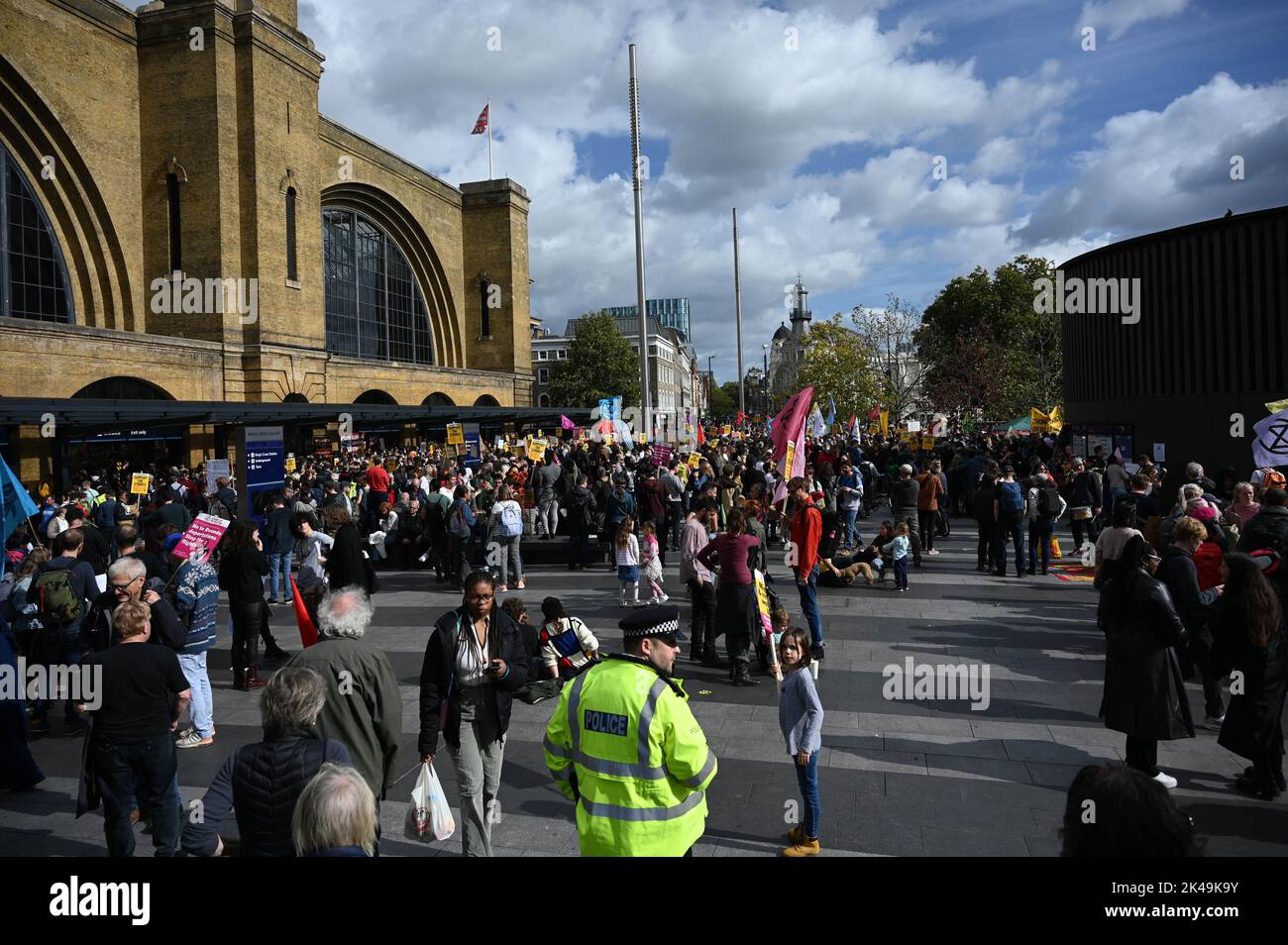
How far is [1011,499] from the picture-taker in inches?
508

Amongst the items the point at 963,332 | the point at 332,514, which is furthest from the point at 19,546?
the point at 963,332

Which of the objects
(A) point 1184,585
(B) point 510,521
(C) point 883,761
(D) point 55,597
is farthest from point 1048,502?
(D) point 55,597

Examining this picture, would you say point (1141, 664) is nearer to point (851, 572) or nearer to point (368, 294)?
point (851, 572)

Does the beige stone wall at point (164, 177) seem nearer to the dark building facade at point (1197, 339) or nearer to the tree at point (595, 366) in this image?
the dark building facade at point (1197, 339)

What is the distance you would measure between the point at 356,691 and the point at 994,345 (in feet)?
177

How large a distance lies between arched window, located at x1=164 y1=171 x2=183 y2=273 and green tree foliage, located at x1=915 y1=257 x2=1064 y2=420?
1430 inches

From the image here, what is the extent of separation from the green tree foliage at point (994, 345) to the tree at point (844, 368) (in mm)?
4374

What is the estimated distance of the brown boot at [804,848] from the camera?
468 centimetres

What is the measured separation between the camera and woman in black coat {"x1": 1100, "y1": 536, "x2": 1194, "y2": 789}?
205 inches

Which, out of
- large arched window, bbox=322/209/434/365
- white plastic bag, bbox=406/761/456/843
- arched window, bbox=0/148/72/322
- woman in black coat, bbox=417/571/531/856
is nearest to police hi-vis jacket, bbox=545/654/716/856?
white plastic bag, bbox=406/761/456/843

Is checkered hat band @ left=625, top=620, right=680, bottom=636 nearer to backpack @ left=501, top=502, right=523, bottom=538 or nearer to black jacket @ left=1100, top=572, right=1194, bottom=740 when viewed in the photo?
black jacket @ left=1100, top=572, right=1194, bottom=740

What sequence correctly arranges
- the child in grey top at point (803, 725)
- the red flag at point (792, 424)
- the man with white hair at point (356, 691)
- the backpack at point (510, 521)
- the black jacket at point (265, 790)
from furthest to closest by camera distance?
the backpack at point (510, 521) → the red flag at point (792, 424) → the child in grey top at point (803, 725) → the man with white hair at point (356, 691) → the black jacket at point (265, 790)

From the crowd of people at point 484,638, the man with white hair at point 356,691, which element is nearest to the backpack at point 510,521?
the crowd of people at point 484,638
